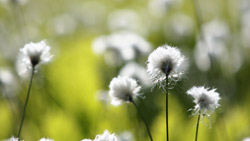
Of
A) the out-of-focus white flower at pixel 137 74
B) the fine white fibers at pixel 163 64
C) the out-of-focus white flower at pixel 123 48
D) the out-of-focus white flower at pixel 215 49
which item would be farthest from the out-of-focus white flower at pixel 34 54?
the out-of-focus white flower at pixel 215 49

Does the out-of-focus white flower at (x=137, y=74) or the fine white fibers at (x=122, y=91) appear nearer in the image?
the fine white fibers at (x=122, y=91)

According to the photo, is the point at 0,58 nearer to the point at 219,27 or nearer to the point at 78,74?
the point at 78,74

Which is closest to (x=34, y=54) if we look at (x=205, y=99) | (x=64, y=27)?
(x=205, y=99)

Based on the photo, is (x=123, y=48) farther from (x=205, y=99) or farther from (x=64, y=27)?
(x=64, y=27)

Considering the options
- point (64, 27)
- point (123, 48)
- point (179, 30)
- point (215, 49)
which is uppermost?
point (64, 27)

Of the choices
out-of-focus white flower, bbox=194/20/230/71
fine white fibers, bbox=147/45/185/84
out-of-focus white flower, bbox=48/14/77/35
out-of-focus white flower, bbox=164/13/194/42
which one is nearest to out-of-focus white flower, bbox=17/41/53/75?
fine white fibers, bbox=147/45/185/84

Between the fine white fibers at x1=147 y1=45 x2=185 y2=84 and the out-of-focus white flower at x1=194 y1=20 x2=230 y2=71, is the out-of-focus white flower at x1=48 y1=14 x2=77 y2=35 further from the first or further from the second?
the fine white fibers at x1=147 y1=45 x2=185 y2=84

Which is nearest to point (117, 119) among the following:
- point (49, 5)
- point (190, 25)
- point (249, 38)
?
point (249, 38)

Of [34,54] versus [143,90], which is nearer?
[34,54]

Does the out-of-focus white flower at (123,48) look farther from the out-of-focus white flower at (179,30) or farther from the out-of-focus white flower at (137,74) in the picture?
the out-of-focus white flower at (179,30)
